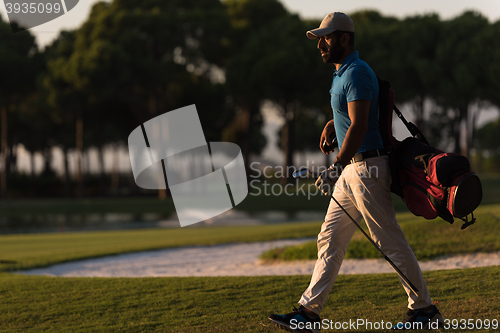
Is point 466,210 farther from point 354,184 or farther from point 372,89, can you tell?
point 372,89

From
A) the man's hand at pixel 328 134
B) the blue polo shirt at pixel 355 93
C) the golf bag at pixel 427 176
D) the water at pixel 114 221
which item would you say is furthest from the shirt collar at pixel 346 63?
the water at pixel 114 221

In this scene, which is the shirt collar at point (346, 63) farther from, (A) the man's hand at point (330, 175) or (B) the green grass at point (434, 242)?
(B) the green grass at point (434, 242)

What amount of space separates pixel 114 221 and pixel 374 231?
2535cm

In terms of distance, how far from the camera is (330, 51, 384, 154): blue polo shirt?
3.80m

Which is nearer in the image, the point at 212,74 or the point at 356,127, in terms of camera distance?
the point at 356,127

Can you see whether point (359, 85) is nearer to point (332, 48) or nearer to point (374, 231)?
point (332, 48)

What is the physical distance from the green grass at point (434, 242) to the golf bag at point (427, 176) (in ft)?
16.3

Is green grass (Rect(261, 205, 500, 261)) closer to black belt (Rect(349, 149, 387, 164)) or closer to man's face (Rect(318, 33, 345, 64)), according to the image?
black belt (Rect(349, 149, 387, 164))

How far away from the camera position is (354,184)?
4000 mm

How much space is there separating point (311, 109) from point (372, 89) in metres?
38.7

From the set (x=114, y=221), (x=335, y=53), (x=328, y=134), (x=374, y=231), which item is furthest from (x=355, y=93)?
(x=114, y=221)

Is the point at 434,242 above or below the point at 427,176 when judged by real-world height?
below

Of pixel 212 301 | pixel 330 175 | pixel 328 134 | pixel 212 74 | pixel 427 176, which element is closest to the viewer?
pixel 427 176

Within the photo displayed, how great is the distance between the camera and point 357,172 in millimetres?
3961
